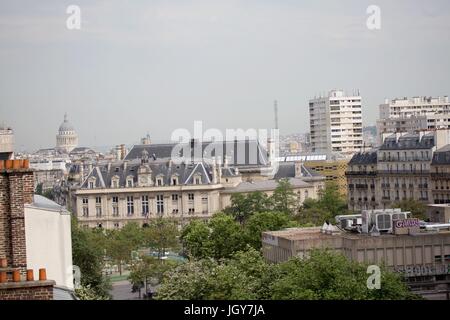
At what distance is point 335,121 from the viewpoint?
128625mm

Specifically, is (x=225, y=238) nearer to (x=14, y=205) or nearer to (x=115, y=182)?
(x=14, y=205)

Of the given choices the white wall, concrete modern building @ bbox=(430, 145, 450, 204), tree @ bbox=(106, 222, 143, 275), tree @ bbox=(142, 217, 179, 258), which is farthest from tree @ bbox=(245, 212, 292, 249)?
the white wall

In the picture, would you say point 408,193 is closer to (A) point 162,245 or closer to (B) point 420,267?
(A) point 162,245

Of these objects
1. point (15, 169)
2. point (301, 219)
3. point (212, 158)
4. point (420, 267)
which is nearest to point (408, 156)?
point (301, 219)

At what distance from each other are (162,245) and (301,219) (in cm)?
723

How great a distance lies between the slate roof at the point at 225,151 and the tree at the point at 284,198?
5.89 meters

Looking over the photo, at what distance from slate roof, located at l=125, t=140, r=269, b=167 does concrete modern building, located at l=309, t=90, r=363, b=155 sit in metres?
43.0

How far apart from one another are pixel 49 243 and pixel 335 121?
369ft

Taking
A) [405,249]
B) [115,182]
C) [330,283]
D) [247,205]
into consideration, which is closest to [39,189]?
[115,182]

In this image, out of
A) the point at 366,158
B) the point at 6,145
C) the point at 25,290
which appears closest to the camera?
the point at 25,290

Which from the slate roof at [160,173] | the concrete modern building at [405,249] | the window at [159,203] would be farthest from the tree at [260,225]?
the window at [159,203]

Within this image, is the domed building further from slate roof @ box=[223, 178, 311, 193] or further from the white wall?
the white wall

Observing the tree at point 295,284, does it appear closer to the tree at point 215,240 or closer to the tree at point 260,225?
the tree at point 215,240

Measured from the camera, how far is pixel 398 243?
29656 mm
